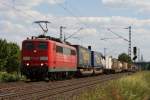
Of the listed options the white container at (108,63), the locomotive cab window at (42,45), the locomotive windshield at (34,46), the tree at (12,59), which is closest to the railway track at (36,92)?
the locomotive cab window at (42,45)

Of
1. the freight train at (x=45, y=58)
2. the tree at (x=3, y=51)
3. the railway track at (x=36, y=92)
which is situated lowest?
the railway track at (x=36, y=92)

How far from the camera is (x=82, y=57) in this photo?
52.9 meters

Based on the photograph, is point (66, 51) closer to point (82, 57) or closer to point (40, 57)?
point (40, 57)

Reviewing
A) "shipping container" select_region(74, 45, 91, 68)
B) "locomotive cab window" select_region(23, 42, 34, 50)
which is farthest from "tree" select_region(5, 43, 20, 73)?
"locomotive cab window" select_region(23, 42, 34, 50)

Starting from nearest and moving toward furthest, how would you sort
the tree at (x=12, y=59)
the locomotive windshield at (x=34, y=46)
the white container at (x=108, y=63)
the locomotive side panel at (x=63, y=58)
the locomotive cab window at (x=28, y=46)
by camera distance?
the locomotive windshield at (x=34, y=46)
the locomotive cab window at (x=28, y=46)
the locomotive side panel at (x=63, y=58)
the white container at (x=108, y=63)
the tree at (x=12, y=59)

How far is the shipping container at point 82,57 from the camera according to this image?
50844 mm

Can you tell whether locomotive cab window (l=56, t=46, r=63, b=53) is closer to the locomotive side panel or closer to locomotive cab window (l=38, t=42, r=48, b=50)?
the locomotive side panel

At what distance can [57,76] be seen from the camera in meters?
40.9

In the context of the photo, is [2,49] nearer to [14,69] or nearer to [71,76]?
[14,69]

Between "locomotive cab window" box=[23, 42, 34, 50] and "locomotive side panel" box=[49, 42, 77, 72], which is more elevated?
"locomotive cab window" box=[23, 42, 34, 50]

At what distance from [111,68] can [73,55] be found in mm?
38698

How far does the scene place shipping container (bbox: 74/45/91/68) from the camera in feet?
167

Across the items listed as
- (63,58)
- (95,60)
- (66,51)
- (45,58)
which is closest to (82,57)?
(66,51)

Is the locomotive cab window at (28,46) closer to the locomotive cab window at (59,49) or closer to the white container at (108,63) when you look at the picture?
the locomotive cab window at (59,49)
